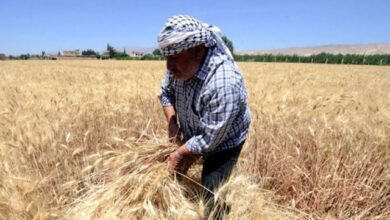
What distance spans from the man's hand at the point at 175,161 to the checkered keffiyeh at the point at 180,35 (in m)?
0.64

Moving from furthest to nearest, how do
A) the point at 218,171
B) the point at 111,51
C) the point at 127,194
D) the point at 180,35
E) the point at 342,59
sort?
the point at 111,51 → the point at 342,59 → the point at 218,171 → the point at 127,194 → the point at 180,35

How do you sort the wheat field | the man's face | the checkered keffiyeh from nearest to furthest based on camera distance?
the checkered keffiyeh
the man's face
the wheat field

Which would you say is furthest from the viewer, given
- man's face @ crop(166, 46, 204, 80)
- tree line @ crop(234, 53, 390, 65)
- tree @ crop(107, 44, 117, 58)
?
tree @ crop(107, 44, 117, 58)

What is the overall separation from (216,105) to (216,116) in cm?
6

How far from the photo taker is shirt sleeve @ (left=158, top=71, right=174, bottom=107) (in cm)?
296

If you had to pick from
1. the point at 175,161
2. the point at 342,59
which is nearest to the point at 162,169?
the point at 175,161

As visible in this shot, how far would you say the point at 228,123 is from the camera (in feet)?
7.72

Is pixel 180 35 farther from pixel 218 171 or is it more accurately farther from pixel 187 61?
pixel 218 171

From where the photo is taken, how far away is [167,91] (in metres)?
3.02

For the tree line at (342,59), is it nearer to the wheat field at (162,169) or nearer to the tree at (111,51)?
the tree at (111,51)

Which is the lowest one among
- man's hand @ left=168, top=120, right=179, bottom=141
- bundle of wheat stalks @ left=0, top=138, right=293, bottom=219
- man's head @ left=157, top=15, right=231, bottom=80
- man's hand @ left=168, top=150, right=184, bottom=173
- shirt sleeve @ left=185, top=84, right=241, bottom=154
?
bundle of wheat stalks @ left=0, top=138, right=293, bottom=219

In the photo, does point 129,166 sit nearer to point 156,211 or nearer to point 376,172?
point 156,211

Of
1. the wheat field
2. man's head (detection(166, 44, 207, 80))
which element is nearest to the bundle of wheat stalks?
the wheat field

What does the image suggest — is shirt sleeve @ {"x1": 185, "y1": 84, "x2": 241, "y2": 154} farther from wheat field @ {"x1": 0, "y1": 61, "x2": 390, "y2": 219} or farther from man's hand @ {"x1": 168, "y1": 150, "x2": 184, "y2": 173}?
wheat field @ {"x1": 0, "y1": 61, "x2": 390, "y2": 219}
